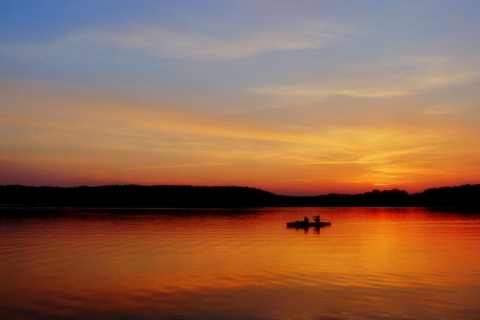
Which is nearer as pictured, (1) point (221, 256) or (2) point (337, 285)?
(2) point (337, 285)

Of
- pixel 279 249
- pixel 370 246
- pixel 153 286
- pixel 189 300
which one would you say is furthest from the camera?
pixel 370 246

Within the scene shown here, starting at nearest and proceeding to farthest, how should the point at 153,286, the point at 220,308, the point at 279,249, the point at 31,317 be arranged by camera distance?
the point at 31,317 < the point at 220,308 < the point at 153,286 < the point at 279,249

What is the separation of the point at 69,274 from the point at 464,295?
64.6ft

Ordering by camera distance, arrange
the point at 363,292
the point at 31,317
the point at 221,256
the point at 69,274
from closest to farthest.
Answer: the point at 31,317, the point at 363,292, the point at 69,274, the point at 221,256

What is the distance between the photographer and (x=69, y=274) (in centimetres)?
2811

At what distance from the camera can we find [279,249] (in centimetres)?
4134

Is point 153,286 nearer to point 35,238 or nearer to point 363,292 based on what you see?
point 363,292

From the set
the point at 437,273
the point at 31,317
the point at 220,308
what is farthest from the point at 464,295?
the point at 31,317

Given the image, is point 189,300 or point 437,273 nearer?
point 189,300

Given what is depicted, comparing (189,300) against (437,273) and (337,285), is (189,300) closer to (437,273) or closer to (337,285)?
(337,285)

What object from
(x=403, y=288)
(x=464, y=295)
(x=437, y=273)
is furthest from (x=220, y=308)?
(x=437, y=273)

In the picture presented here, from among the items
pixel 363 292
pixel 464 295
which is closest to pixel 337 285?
pixel 363 292

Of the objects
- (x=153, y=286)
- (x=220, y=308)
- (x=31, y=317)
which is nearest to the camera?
(x=31, y=317)

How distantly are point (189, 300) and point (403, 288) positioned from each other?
9.84 m
